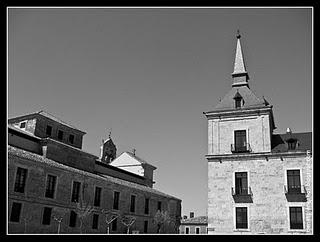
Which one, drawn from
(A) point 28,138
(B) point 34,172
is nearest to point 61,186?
(B) point 34,172

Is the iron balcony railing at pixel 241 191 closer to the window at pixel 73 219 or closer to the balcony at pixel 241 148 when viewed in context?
the balcony at pixel 241 148

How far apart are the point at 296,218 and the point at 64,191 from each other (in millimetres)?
16889

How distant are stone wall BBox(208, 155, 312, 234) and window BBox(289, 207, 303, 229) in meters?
0.29

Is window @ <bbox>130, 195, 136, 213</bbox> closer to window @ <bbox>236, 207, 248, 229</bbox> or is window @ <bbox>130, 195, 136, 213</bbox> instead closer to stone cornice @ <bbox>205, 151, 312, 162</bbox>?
stone cornice @ <bbox>205, 151, 312, 162</bbox>

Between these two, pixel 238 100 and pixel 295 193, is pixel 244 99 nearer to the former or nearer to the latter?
pixel 238 100

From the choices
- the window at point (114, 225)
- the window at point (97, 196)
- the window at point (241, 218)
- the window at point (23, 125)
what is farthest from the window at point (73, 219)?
the window at point (241, 218)

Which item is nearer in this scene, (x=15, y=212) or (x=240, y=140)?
(x=15, y=212)

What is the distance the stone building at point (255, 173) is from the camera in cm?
2383

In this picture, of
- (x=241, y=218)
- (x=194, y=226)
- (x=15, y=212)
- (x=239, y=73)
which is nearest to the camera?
(x=15, y=212)

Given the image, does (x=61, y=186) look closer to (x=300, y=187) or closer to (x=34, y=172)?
(x=34, y=172)

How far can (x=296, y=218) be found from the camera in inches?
922

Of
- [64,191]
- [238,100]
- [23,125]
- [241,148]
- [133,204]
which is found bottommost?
[133,204]

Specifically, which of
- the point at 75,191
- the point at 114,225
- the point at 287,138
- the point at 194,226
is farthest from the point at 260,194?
the point at 194,226
